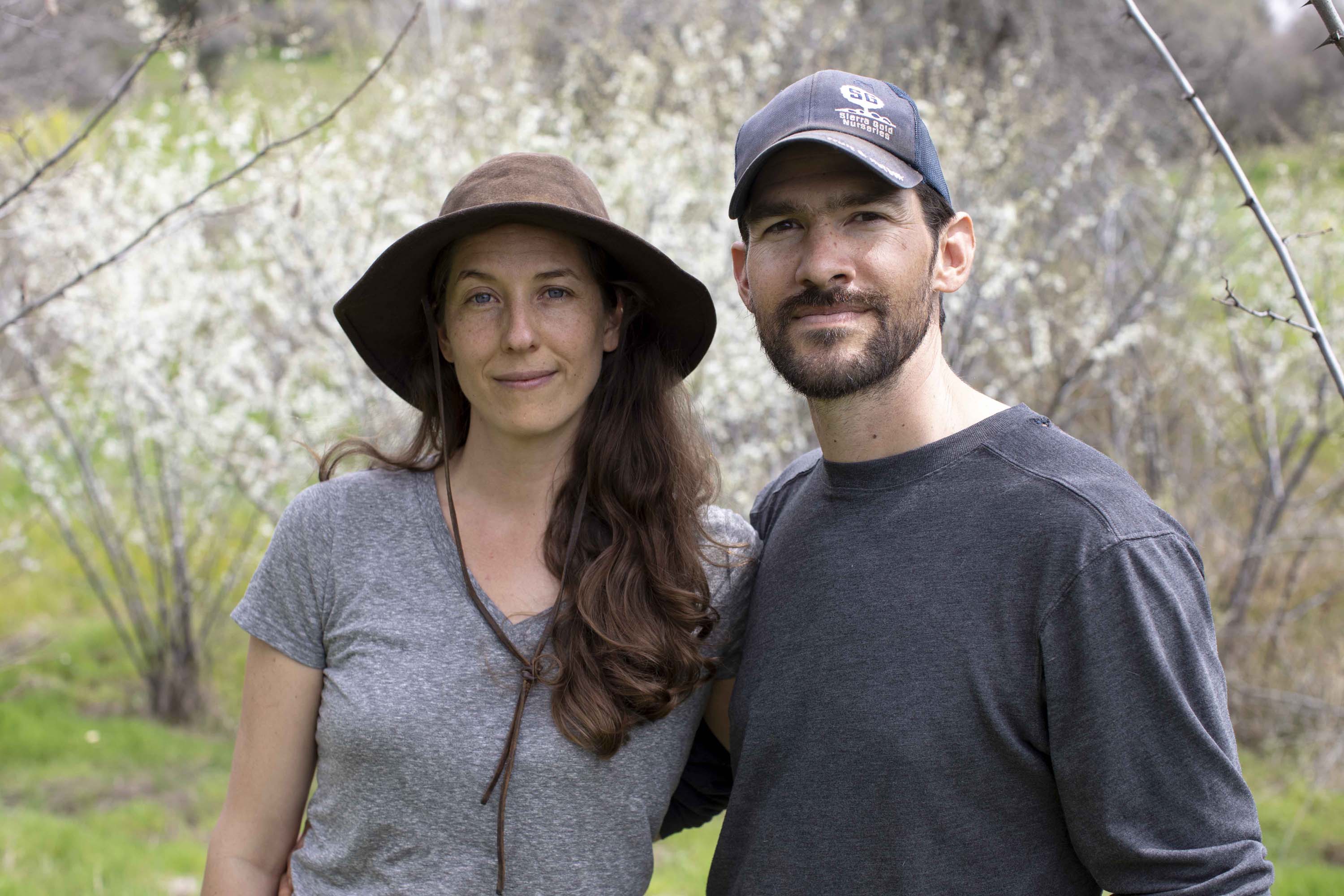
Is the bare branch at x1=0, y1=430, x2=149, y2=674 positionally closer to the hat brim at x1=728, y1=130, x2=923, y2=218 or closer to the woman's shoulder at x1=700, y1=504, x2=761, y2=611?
the woman's shoulder at x1=700, y1=504, x2=761, y2=611

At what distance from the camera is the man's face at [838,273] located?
169 centimetres

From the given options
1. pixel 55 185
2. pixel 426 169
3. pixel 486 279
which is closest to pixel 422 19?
pixel 426 169

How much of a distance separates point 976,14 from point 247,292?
18.9 feet

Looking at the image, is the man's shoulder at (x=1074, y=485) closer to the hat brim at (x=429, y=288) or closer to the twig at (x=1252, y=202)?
the twig at (x=1252, y=202)

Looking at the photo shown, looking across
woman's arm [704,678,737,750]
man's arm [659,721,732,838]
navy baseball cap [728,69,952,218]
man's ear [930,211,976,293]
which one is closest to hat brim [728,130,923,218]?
navy baseball cap [728,69,952,218]

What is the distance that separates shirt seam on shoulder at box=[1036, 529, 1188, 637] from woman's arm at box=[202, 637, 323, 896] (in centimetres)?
118

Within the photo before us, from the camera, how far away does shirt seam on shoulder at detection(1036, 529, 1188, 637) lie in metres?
1.47

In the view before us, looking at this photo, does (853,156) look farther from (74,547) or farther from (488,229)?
(74,547)

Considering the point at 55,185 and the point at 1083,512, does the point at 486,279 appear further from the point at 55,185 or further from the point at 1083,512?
the point at 55,185

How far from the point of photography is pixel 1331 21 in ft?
4.11

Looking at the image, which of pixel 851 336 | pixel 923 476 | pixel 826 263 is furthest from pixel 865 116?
pixel 923 476

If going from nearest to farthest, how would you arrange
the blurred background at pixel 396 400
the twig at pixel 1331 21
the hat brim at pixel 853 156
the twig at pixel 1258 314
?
1. the twig at pixel 1331 21
2. the twig at pixel 1258 314
3. the hat brim at pixel 853 156
4. the blurred background at pixel 396 400

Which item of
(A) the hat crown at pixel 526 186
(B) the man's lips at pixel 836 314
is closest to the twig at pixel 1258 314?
(B) the man's lips at pixel 836 314

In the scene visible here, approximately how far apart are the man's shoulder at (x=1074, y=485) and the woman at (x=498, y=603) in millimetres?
590
